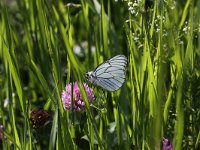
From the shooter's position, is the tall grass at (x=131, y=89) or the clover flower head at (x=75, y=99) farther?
the clover flower head at (x=75, y=99)

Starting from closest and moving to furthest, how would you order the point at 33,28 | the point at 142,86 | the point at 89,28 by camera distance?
the point at 142,86 < the point at 89,28 < the point at 33,28

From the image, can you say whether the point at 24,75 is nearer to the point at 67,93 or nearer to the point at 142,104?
the point at 67,93

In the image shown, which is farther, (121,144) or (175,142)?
(121,144)

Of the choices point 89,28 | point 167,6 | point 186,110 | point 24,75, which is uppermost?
point 167,6

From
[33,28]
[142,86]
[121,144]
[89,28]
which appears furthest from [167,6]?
[33,28]

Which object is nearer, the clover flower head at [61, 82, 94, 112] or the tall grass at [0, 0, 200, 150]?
the tall grass at [0, 0, 200, 150]

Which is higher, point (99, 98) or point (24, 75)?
point (99, 98)

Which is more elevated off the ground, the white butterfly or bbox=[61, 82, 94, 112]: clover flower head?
the white butterfly

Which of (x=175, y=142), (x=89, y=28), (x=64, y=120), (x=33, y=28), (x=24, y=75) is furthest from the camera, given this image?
(x=24, y=75)
